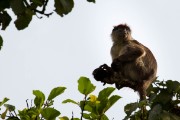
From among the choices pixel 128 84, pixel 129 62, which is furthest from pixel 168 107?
pixel 129 62

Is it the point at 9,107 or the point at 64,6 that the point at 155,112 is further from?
the point at 9,107

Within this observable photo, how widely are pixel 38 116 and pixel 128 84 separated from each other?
3.58 meters

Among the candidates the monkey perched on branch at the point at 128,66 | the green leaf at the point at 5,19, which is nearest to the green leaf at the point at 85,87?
the green leaf at the point at 5,19

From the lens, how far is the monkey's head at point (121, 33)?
863 centimetres

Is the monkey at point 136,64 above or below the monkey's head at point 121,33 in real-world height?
below

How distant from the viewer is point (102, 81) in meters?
6.04

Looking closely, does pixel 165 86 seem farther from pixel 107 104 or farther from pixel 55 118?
pixel 55 118

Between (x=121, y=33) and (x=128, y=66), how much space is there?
1420 mm

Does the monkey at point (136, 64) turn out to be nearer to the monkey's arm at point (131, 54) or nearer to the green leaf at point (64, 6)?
the monkey's arm at point (131, 54)

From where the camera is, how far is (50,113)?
2.91m

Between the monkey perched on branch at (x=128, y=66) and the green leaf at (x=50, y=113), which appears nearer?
the green leaf at (x=50, y=113)

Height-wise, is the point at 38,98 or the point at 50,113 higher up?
the point at 38,98

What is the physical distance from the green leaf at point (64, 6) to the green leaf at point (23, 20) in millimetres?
155

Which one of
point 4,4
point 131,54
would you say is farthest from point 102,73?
point 4,4
